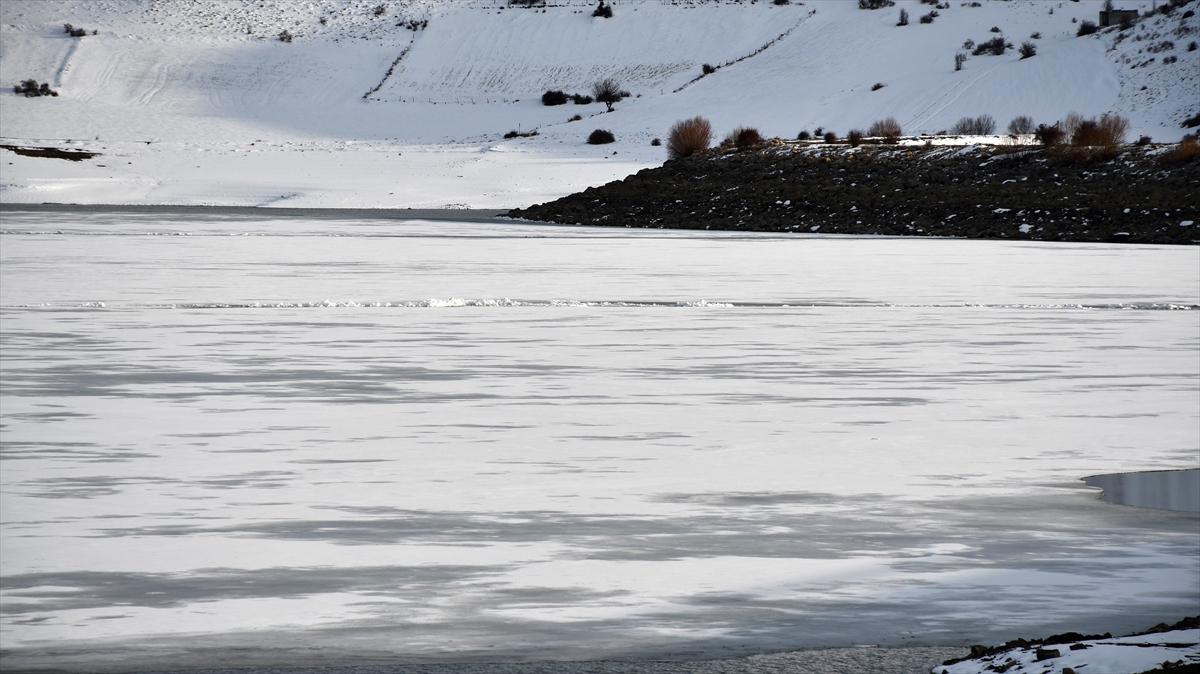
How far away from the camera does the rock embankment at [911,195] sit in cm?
3084

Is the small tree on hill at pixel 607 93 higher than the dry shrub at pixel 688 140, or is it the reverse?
the small tree on hill at pixel 607 93

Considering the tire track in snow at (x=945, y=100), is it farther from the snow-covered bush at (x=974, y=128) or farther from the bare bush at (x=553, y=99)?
the bare bush at (x=553, y=99)

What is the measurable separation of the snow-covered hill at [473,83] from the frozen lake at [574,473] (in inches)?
1399

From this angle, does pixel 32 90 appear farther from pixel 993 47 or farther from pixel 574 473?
pixel 574 473

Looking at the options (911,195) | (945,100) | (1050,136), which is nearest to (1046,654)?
(911,195)

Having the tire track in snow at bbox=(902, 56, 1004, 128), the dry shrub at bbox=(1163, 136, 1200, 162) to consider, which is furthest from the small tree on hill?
the dry shrub at bbox=(1163, 136, 1200, 162)

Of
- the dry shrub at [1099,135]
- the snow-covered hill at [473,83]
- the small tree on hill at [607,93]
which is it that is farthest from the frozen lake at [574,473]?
the small tree on hill at [607,93]

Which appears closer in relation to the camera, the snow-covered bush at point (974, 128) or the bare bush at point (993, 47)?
the snow-covered bush at point (974, 128)

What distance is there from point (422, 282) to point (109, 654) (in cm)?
1411

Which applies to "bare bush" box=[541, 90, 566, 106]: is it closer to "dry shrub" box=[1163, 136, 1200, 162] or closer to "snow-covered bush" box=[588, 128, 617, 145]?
"snow-covered bush" box=[588, 128, 617, 145]

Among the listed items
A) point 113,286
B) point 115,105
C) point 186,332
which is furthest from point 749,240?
point 115,105

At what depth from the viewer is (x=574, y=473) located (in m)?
7.15

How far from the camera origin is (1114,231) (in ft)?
97.6

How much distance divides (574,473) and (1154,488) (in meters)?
2.49
